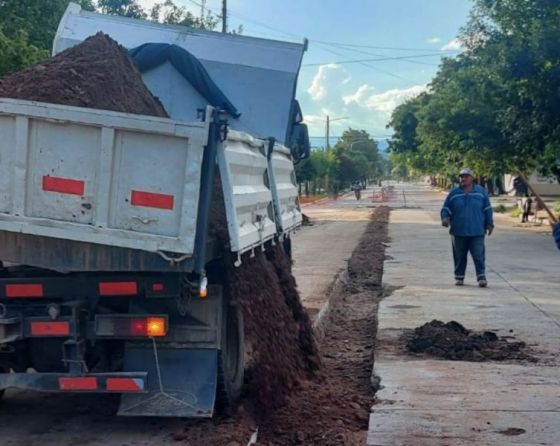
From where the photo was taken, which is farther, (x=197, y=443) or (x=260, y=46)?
(x=260, y=46)

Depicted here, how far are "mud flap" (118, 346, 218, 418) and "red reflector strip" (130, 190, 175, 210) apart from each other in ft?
3.68

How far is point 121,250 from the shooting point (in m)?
4.86

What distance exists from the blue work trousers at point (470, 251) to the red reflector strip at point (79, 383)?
329 inches

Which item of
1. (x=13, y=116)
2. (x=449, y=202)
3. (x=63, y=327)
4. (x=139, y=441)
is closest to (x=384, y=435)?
(x=139, y=441)

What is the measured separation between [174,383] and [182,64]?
3.79 metres

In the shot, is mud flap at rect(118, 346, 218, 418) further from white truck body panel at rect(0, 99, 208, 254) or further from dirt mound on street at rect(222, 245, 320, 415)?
white truck body panel at rect(0, 99, 208, 254)

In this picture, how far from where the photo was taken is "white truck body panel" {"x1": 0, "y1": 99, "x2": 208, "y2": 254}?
15.8 ft

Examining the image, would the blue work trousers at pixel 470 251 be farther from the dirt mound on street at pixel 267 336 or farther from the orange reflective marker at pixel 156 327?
the orange reflective marker at pixel 156 327

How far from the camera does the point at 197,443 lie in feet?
17.3

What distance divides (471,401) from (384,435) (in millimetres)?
1055

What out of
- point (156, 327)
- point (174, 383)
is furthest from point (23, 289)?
point (174, 383)

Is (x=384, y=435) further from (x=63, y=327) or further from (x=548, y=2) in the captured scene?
(x=548, y=2)

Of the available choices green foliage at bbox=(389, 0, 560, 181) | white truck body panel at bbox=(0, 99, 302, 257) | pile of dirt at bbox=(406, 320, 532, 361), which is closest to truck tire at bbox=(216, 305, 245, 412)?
white truck body panel at bbox=(0, 99, 302, 257)

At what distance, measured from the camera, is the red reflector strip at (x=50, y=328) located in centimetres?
511
